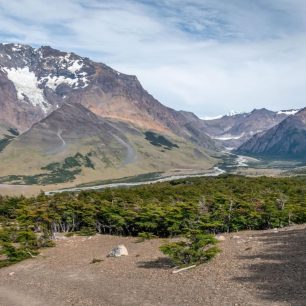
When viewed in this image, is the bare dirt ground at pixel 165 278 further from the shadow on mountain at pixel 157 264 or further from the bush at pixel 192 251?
the bush at pixel 192 251

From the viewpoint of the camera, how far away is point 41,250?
6028 centimetres

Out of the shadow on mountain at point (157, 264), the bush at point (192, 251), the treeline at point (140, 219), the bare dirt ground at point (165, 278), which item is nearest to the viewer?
the bare dirt ground at point (165, 278)

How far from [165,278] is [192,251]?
4.14 metres

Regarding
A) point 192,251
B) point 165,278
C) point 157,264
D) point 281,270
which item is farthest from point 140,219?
point 281,270

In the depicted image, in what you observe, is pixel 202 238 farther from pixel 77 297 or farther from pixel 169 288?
pixel 77 297

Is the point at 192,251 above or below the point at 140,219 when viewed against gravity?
above

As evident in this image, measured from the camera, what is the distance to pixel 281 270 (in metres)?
36.4

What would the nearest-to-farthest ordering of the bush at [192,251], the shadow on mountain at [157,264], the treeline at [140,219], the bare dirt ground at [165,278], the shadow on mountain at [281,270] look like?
the shadow on mountain at [281,270]
the bare dirt ground at [165,278]
the bush at [192,251]
the shadow on mountain at [157,264]
the treeline at [140,219]

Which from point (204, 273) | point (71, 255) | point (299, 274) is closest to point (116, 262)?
point (71, 255)

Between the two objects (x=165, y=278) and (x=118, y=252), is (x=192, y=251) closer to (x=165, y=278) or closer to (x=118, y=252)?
(x=165, y=278)

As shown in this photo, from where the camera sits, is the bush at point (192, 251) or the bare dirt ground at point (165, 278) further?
the bush at point (192, 251)

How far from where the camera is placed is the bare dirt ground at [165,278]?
32.5 m

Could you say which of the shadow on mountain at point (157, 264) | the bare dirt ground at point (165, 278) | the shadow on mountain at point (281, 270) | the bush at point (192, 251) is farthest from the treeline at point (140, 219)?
the bush at point (192, 251)

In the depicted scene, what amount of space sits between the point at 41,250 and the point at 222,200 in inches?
1175
